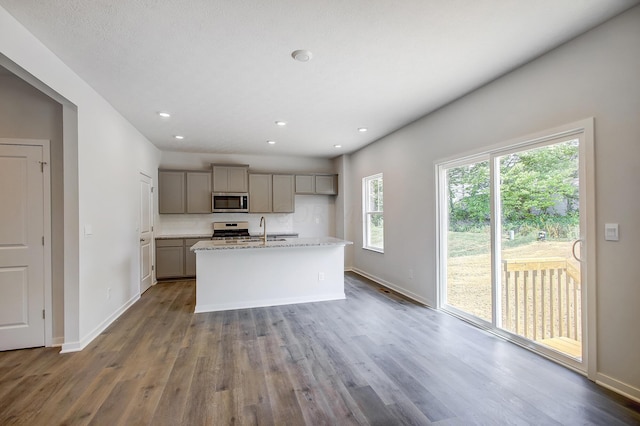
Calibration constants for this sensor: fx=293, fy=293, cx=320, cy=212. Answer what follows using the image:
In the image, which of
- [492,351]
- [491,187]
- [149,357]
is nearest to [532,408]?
[492,351]

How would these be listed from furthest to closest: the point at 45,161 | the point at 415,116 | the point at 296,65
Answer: the point at 415,116 → the point at 45,161 → the point at 296,65

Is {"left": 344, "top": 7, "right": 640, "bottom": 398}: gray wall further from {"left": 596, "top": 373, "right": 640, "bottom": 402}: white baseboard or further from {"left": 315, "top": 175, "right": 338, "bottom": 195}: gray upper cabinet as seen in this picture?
{"left": 315, "top": 175, "right": 338, "bottom": 195}: gray upper cabinet

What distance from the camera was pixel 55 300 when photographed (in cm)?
293

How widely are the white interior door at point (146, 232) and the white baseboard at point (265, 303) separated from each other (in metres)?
1.61

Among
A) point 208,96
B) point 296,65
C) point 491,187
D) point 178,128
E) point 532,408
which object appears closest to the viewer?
point 532,408

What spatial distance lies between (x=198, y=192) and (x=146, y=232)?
4.46 ft

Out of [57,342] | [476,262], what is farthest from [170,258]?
[476,262]

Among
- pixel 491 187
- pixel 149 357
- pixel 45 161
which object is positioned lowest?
pixel 149 357

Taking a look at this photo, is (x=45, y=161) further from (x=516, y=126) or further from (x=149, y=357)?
(x=516, y=126)

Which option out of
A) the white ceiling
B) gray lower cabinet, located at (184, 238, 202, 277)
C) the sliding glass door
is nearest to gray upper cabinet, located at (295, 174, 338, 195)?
gray lower cabinet, located at (184, 238, 202, 277)

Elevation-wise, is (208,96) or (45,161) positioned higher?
(208,96)

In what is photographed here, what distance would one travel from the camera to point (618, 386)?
2.09 m

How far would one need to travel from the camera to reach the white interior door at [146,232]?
4852 mm

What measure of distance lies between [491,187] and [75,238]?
428 cm
